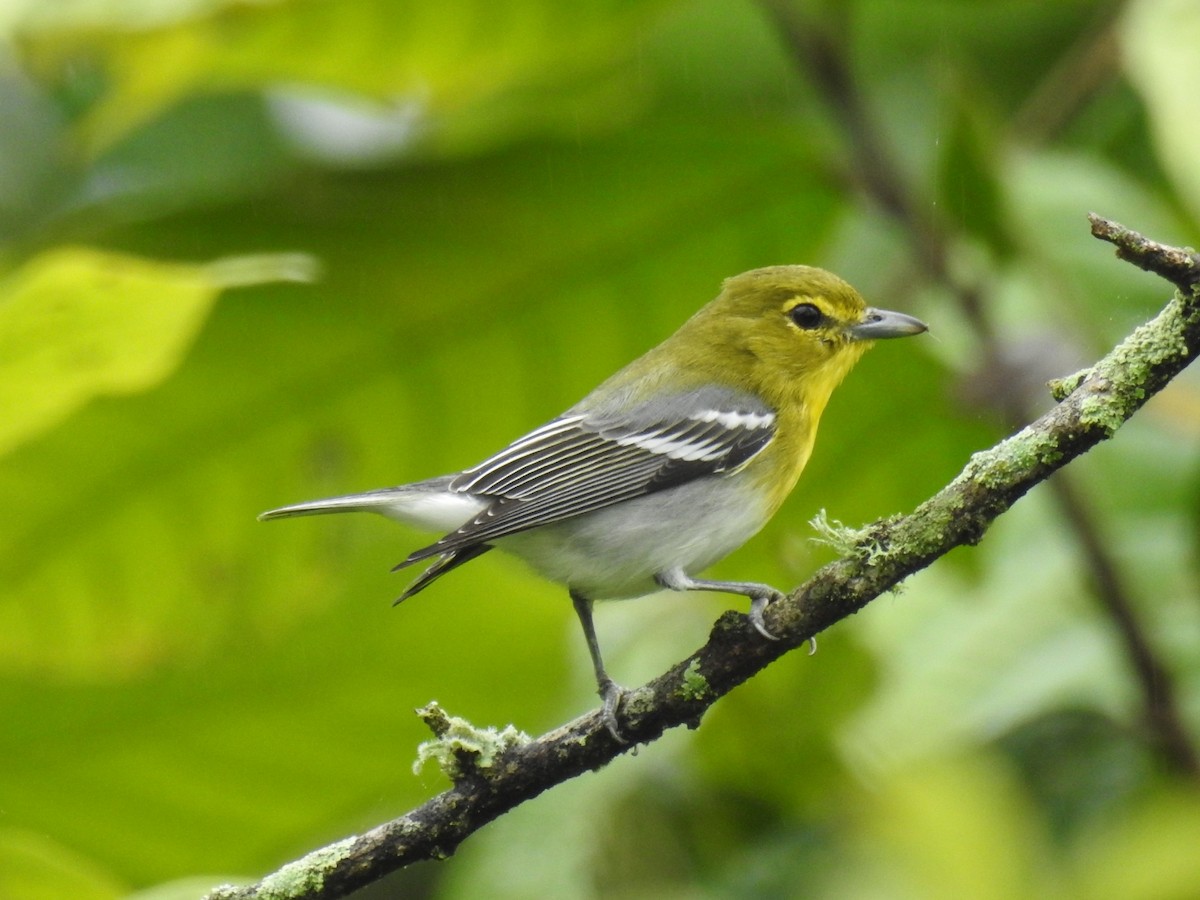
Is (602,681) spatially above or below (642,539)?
below

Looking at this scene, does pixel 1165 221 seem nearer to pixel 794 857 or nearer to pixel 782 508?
pixel 782 508

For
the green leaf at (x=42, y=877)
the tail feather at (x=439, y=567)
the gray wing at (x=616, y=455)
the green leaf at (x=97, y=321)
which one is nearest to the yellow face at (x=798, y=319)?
the gray wing at (x=616, y=455)

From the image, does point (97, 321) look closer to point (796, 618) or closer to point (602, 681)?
point (796, 618)

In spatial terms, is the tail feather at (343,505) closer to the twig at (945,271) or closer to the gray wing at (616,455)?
the gray wing at (616,455)

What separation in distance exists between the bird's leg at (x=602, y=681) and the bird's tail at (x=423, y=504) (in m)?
0.34

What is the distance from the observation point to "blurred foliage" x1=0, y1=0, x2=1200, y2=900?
295 cm

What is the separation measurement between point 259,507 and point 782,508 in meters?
1.18

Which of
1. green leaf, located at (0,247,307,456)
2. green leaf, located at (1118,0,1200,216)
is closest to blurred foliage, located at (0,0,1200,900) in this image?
green leaf, located at (1118,0,1200,216)

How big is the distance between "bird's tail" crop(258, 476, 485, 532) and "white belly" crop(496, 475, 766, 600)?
135 mm

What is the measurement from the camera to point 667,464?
3412 millimetres

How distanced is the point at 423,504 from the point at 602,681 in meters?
0.75

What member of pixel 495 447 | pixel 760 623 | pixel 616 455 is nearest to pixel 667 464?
pixel 616 455

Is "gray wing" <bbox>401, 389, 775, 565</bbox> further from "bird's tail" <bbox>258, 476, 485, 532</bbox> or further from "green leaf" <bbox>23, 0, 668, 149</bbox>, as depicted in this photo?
"green leaf" <bbox>23, 0, 668, 149</bbox>

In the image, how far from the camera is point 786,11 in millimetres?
3084
